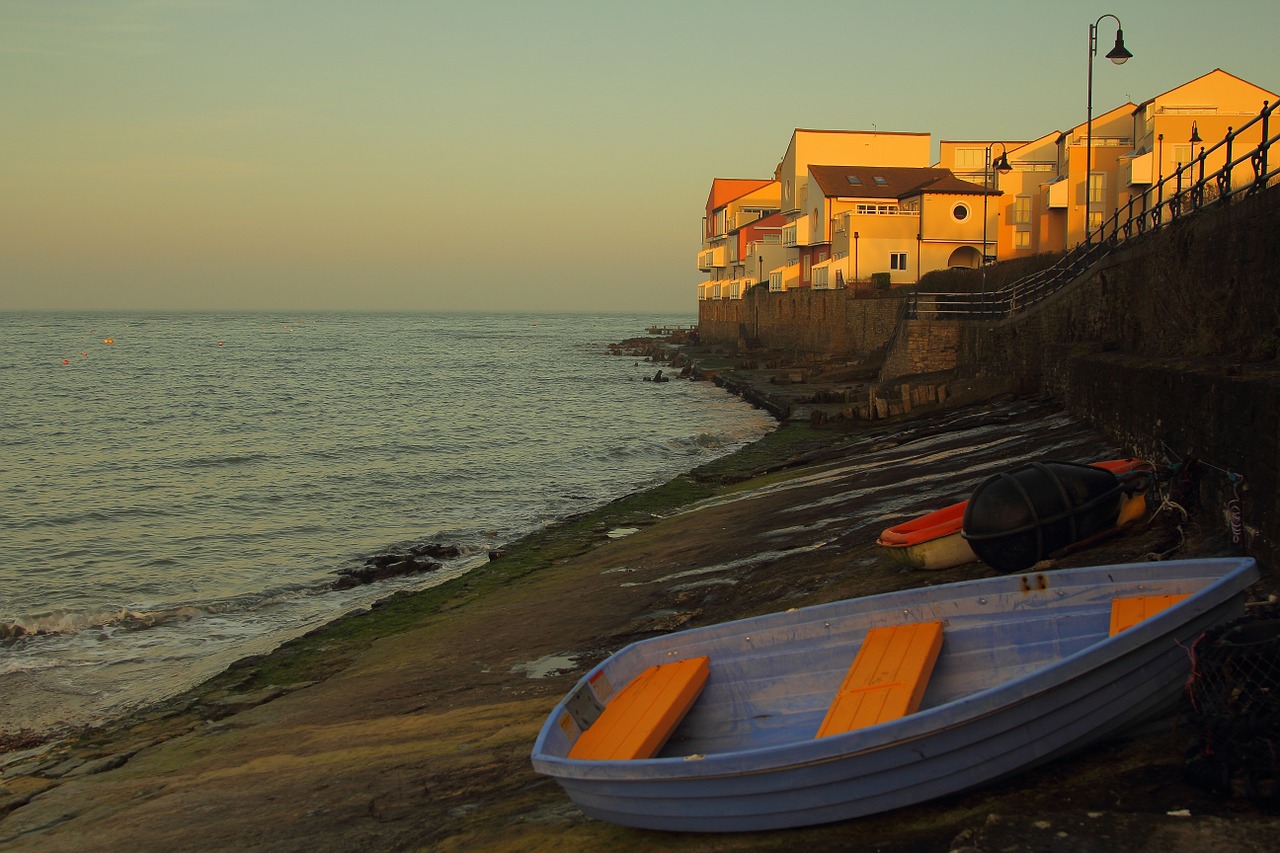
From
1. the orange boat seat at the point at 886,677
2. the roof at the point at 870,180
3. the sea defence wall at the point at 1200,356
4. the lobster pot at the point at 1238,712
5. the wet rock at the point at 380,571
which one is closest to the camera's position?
the lobster pot at the point at 1238,712

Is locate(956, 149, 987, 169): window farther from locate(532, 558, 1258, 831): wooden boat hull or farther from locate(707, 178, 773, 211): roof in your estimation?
locate(532, 558, 1258, 831): wooden boat hull

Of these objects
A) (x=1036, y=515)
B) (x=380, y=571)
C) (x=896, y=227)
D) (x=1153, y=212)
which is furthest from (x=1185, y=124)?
(x=1036, y=515)

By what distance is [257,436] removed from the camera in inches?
1561

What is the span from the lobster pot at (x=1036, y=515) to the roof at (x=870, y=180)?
49.3m

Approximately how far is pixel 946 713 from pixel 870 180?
61227mm

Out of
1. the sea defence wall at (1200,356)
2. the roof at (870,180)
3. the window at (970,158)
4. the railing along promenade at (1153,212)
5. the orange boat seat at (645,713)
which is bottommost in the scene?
the orange boat seat at (645,713)

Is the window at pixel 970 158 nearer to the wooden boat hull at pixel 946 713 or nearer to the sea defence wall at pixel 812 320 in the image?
the sea defence wall at pixel 812 320

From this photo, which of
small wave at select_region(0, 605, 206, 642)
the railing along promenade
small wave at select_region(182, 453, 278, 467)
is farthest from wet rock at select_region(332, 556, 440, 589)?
small wave at select_region(182, 453, 278, 467)

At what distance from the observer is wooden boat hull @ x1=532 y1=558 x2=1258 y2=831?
18.2 feet

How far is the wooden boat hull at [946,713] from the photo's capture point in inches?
219

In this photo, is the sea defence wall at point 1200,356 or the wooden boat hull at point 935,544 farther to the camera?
the wooden boat hull at point 935,544

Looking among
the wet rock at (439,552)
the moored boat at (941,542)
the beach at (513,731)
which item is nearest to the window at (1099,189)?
the beach at (513,731)

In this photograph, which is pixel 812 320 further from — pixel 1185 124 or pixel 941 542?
pixel 941 542

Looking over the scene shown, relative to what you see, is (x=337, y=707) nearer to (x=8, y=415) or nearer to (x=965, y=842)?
(x=965, y=842)
